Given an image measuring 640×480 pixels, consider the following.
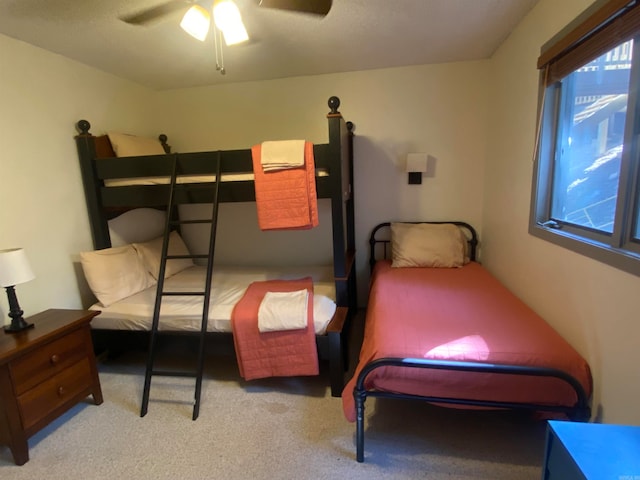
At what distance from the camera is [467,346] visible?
1.60m

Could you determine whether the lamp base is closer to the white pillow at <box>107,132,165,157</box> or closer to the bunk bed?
the white pillow at <box>107,132,165,157</box>

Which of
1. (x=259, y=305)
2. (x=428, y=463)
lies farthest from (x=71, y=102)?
(x=428, y=463)

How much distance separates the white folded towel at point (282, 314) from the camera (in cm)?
208

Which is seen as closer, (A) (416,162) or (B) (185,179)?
(B) (185,179)

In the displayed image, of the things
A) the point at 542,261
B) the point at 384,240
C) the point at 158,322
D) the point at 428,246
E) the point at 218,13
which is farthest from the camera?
the point at 384,240

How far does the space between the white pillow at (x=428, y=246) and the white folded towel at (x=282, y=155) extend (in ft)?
4.62

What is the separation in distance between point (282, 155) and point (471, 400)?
67.9 inches

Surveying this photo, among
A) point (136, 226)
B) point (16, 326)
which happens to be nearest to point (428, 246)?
point (136, 226)

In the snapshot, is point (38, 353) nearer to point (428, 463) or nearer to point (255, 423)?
point (255, 423)

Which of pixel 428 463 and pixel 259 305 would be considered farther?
pixel 259 305

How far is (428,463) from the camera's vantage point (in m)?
1.63

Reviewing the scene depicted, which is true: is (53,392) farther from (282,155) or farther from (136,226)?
(282,155)

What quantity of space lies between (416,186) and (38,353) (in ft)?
10.2

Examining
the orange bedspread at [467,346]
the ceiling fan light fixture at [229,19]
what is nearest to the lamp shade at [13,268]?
the ceiling fan light fixture at [229,19]
